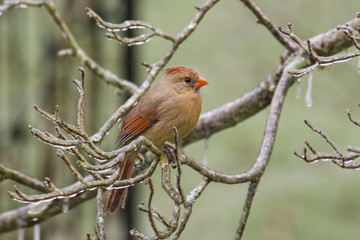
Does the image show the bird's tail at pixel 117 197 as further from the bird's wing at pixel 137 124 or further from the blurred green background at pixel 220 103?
the blurred green background at pixel 220 103

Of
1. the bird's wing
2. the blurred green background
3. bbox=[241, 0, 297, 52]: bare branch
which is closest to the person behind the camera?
bbox=[241, 0, 297, 52]: bare branch

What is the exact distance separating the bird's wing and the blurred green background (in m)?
0.70

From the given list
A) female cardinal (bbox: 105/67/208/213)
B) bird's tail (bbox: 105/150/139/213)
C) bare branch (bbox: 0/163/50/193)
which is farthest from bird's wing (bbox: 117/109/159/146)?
bare branch (bbox: 0/163/50/193)

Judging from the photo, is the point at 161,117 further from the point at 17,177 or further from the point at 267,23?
the point at 17,177

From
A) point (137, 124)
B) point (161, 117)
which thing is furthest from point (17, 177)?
point (161, 117)

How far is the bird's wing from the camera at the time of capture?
4.20 metres

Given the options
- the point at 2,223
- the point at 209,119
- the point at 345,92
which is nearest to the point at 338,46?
the point at 209,119

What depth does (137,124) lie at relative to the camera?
13.8 ft

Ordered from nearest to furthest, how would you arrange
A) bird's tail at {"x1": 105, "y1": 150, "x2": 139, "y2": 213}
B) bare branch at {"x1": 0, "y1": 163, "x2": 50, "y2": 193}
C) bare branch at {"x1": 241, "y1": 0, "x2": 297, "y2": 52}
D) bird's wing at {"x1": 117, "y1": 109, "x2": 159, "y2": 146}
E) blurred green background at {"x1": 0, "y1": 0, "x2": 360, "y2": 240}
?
1. bare branch at {"x1": 0, "y1": 163, "x2": 50, "y2": 193}
2. bird's tail at {"x1": 105, "y1": 150, "x2": 139, "y2": 213}
3. bare branch at {"x1": 241, "y1": 0, "x2": 297, "y2": 52}
4. bird's wing at {"x1": 117, "y1": 109, "x2": 159, "y2": 146}
5. blurred green background at {"x1": 0, "y1": 0, "x2": 360, "y2": 240}

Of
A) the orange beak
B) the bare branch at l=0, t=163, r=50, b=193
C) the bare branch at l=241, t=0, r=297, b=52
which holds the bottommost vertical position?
the bare branch at l=0, t=163, r=50, b=193

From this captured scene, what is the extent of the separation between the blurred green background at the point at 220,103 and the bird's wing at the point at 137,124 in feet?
2.30

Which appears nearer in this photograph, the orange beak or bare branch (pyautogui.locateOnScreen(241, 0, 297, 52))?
bare branch (pyautogui.locateOnScreen(241, 0, 297, 52))

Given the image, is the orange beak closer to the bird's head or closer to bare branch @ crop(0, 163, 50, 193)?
the bird's head

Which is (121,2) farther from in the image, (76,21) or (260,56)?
(260,56)
